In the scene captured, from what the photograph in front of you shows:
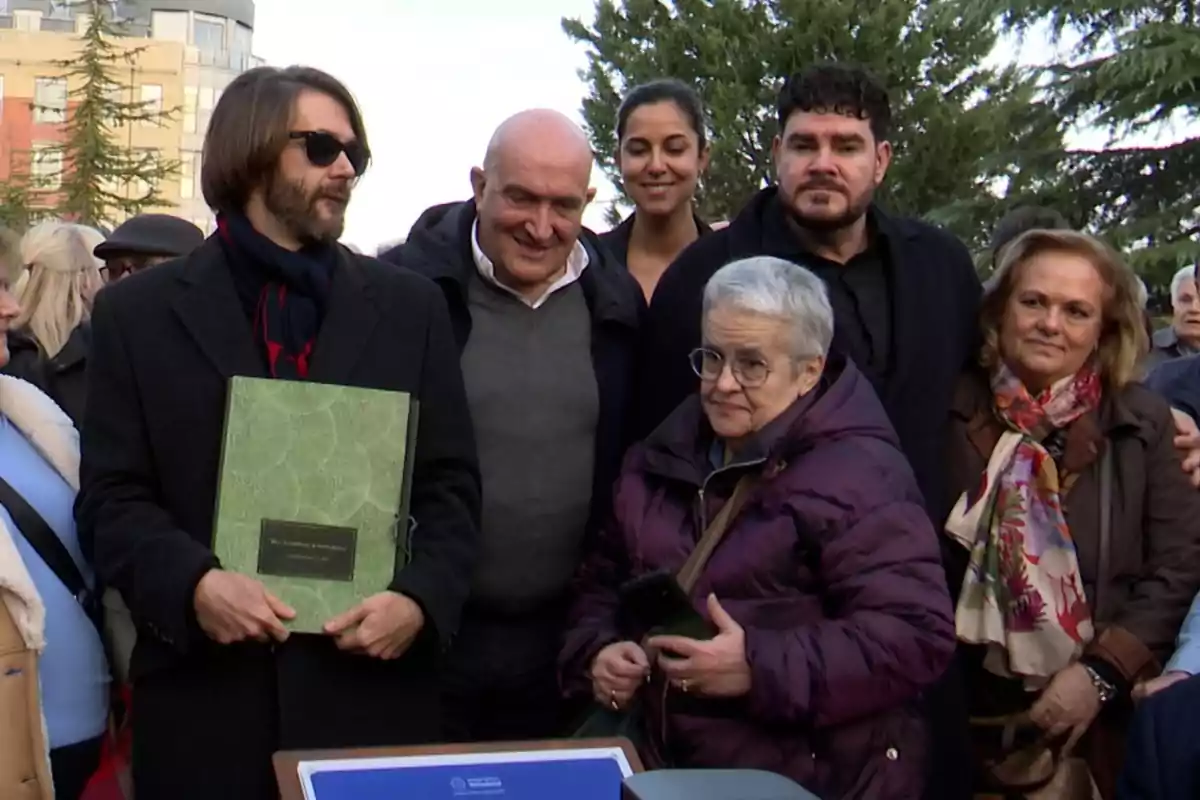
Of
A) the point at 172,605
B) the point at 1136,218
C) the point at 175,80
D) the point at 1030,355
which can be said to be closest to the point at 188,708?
the point at 172,605

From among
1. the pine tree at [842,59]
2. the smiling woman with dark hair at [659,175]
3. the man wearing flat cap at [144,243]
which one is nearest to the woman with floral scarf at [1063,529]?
the smiling woman with dark hair at [659,175]

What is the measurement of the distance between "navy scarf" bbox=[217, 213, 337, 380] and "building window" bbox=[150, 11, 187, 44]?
196ft

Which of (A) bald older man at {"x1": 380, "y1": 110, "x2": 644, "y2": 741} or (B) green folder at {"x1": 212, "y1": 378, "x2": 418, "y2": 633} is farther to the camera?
(A) bald older man at {"x1": 380, "y1": 110, "x2": 644, "y2": 741}

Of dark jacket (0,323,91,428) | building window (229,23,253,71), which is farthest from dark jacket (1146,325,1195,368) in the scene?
building window (229,23,253,71)

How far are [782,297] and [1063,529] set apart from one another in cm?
95

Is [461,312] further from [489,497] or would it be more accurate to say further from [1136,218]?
[1136,218]

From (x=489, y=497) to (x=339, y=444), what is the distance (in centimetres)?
69

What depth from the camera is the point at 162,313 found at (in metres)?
2.73

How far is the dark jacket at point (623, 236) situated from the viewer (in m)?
4.92

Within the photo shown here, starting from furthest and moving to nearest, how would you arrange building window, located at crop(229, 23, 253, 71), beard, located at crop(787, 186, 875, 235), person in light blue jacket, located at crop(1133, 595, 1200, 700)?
building window, located at crop(229, 23, 253, 71)
beard, located at crop(787, 186, 875, 235)
person in light blue jacket, located at crop(1133, 595, 1200, 700)

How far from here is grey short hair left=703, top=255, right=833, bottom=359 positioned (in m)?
2.92

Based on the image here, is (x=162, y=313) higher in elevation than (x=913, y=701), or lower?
higher

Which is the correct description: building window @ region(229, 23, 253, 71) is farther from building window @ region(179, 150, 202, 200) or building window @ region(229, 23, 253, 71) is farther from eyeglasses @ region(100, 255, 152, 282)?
eyeglasses @ region(100, 255, 152, 282)

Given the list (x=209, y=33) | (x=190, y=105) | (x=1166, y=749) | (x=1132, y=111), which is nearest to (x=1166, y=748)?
(x=1166, y=749)
